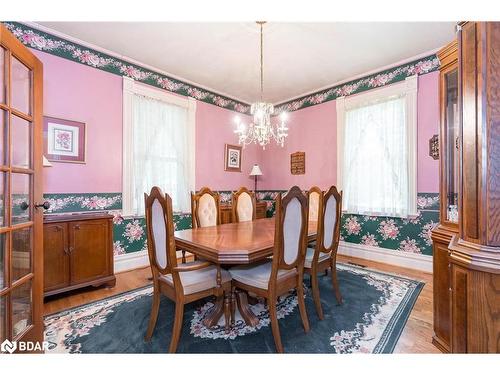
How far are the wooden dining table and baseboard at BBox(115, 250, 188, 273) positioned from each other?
1.50 metres

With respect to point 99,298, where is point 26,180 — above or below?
above

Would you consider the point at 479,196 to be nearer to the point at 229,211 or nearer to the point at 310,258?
the point at 310,258

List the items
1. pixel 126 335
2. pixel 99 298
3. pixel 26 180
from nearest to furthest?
1. pixel 26 180
2. pixel 126 335
3. pixel 99 298

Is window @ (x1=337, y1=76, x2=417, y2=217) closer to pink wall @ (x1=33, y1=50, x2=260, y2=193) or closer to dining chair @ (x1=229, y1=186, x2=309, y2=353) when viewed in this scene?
dining chair @ (x1=229, y1=186, x2=309, y2=353)

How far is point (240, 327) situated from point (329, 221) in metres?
1.13

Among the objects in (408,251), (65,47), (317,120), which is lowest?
(408,251)

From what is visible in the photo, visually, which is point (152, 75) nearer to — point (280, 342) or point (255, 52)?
point (255, 52)

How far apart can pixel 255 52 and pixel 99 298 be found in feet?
10.5

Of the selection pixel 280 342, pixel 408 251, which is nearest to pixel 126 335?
pixel 280 342

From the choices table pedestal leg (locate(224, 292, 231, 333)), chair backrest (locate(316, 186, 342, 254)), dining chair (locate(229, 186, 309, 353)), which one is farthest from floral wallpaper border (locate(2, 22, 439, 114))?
table pedestal leg (locate(224, 292, 231, 333))

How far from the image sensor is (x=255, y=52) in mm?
2949

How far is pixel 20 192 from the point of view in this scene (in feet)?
4.54

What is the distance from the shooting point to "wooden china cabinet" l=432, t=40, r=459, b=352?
4.84 feet

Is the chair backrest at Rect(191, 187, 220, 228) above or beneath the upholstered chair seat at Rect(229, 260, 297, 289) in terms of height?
above
